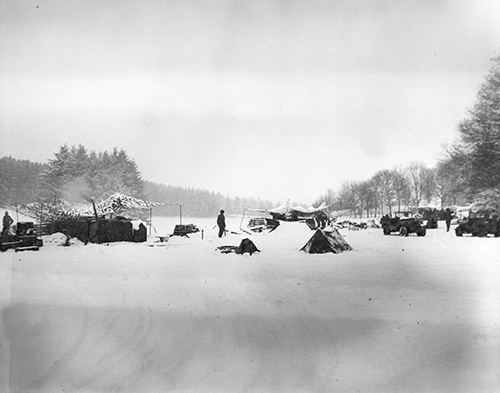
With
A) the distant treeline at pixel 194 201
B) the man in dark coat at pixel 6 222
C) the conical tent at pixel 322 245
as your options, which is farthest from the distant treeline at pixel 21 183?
the conical tent at pixel 322 245

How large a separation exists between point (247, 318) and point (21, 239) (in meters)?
1.74

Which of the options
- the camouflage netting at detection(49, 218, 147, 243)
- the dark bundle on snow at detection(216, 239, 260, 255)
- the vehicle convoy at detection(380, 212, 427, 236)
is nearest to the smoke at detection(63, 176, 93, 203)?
the camouflage netting at detection(49, 218, 147, 243)

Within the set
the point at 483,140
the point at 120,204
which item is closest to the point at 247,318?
the point at 120,204

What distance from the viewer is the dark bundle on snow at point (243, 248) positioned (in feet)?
8.05

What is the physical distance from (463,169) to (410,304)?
3.71 ft

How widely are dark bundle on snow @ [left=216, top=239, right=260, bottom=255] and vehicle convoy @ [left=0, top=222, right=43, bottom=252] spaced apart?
139 centimetres

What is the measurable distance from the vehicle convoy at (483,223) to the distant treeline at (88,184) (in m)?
1.87

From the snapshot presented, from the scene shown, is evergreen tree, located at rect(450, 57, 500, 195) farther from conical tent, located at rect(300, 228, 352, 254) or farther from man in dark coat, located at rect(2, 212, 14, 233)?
man in dark coat, located at rect(2, 212, 14, 233)

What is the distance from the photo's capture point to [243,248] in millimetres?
2459

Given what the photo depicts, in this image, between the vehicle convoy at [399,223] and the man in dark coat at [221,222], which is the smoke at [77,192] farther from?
the vehicle convoy at [399,223]

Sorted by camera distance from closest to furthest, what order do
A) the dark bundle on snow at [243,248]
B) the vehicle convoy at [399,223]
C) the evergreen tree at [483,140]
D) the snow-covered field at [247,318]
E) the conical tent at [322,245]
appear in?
the snow-covered field at [247,318]
the evergreen tree at [483,140]
the dark bundle on snow at [243,248]
the conical tent at [322,245]
the vehicle convoy at [399,223]

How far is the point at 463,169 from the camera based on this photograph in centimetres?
249

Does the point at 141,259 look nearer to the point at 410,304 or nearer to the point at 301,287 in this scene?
the point at 301,287

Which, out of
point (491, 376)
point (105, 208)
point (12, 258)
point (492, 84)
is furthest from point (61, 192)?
point (492, 84)
